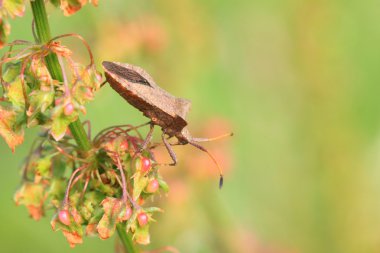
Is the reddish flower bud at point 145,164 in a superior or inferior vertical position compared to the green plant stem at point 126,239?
superior

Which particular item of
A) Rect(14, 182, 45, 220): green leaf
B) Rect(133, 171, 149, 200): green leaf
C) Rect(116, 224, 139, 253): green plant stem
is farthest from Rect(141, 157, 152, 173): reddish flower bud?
Rect(14, 182, 45, 220): green leaf

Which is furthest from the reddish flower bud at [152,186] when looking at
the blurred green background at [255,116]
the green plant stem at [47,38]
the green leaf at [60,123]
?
the blurred green background at [255,116]

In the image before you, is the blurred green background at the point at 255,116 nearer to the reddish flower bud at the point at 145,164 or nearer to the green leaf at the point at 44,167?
the green leaf at the point at 44,167

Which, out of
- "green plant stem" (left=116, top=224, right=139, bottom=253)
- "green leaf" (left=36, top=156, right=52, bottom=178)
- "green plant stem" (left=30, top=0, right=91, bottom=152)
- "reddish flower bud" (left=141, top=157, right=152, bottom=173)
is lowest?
"green plant stem" (left=116, top=224, right=139, bottom=253)

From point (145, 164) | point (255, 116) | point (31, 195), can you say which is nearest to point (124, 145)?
point (145, 164)

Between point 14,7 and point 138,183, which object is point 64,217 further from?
point 14,7

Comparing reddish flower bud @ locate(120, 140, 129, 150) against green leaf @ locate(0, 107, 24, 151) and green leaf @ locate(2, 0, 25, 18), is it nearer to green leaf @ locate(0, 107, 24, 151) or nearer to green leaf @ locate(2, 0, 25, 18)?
green leaf @ locate(0, 107, 24, 151)
